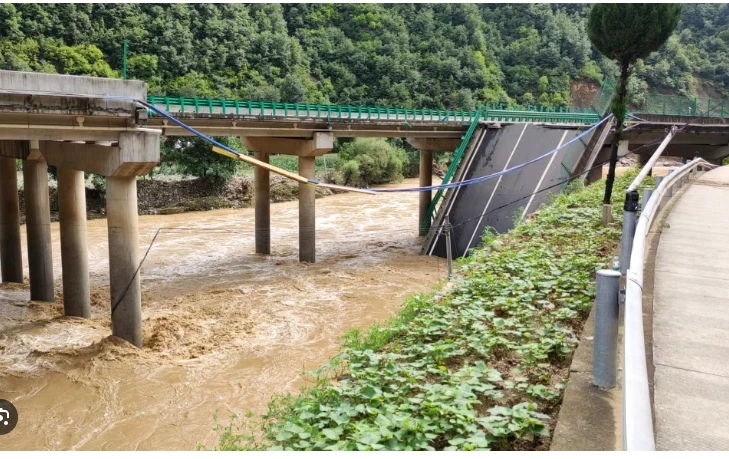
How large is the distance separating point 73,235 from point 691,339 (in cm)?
1481

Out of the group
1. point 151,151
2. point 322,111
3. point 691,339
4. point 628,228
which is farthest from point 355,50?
point 691,339

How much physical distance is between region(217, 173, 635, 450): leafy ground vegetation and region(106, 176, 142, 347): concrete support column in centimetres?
557

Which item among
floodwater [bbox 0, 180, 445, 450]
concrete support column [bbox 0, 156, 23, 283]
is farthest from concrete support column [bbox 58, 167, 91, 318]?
concrete support column [bbox 0, 156, 23, 283]

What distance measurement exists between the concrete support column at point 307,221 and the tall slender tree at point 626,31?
12.5 meters

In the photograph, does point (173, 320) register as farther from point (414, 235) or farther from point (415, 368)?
point (414, 235)

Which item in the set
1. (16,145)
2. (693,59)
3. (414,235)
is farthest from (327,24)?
(16,145)

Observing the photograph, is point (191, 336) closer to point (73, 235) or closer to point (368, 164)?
point (73, 235)

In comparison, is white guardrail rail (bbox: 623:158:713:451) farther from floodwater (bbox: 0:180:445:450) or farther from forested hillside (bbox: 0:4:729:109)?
forested hillside (bbox: 0:4:729:109)

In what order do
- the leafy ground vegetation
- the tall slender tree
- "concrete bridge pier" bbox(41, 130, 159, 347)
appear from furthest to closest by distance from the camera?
"concrete bridge pier" bbox(41, 130, 159, 347) < the tall slender tree < the leafy ground vegetation

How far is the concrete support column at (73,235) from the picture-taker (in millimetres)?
15883

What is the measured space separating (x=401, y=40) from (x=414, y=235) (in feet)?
180

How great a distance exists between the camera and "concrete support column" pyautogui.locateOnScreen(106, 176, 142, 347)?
1362 cm

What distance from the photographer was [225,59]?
203ft

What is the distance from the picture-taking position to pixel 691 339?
4.93 metres
